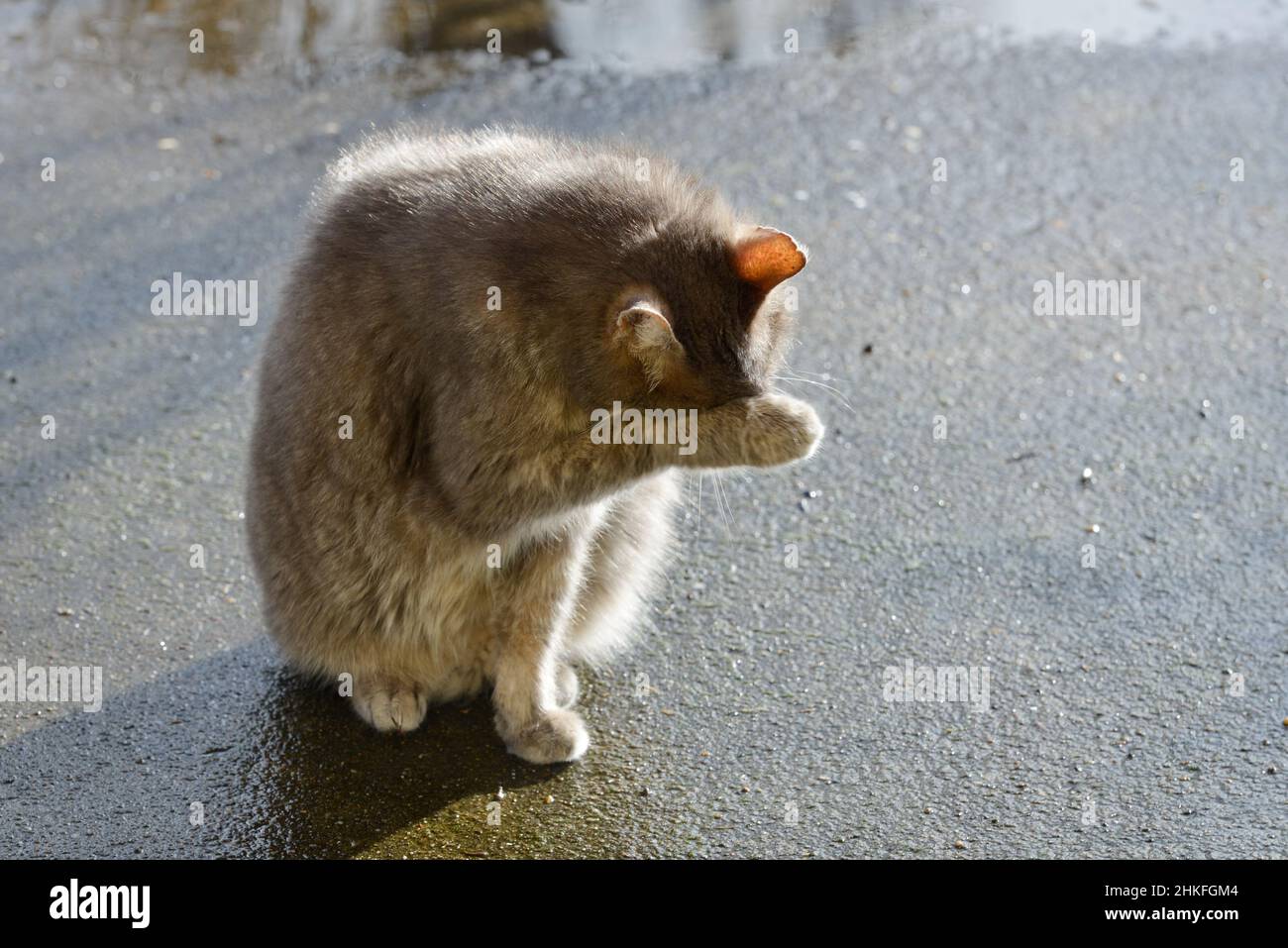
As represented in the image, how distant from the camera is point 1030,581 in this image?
3908mm

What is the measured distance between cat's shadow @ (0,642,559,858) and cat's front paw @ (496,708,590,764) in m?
0.03

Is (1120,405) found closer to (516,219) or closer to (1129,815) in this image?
(1129,815)

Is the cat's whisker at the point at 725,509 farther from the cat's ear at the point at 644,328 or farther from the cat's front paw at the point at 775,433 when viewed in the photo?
the cat's ear at the point at 644,328

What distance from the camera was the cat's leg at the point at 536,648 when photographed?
10.8 ft

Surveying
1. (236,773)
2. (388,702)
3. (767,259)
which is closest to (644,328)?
(767,259)

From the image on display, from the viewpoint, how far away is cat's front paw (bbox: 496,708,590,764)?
330cm

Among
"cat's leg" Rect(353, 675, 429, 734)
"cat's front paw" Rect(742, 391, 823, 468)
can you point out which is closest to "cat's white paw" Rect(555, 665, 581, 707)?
"cat's leg" Rect(353, 675, 429, 734)

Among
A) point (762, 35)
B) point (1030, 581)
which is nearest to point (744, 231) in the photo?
point (1030, 581)

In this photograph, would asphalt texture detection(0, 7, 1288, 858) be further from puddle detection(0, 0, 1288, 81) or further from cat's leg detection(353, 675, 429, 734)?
puddle detection(0, 0, 1288, 81)

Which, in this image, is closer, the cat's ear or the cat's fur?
the cat's ear

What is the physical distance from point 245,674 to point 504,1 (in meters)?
4.63

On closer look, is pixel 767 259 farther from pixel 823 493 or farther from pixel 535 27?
pixel 535 27

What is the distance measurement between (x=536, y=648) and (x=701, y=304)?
3.30ft

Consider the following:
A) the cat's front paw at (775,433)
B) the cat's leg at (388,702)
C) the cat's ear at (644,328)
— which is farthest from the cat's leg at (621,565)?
the cat's ear at (644,328)
